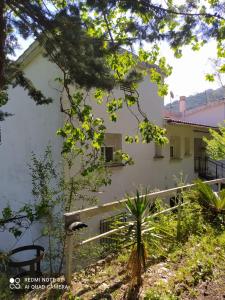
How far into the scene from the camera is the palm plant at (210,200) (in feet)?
24.5

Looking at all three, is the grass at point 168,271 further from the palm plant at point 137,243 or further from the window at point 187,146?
the window at point 187,146

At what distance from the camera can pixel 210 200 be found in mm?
7590

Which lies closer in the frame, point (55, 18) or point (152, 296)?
point (152, 296)

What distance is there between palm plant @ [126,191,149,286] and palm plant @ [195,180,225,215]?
3.28m

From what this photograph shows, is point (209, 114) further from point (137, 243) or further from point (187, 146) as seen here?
point (137, 243)

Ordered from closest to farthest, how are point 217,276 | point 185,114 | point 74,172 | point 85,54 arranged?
point 217,276
point 85,54
point 74,172
point 185,114

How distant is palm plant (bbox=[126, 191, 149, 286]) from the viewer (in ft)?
13.9

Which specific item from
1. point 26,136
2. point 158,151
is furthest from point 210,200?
point 158,151

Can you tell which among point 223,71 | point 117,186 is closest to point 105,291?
point 223,71

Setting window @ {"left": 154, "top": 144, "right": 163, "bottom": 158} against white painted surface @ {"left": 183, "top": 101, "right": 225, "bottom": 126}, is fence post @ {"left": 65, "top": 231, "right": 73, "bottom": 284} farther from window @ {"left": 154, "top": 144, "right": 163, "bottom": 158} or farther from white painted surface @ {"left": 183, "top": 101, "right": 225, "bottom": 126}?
white painted surface @ {"left": 183, "top": 101, "right": 225, "bottom": 126}

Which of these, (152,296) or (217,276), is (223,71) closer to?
(217,276)

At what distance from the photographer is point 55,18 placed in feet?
16.4

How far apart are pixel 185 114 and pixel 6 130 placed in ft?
59.5

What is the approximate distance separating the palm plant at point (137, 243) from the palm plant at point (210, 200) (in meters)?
3.28
